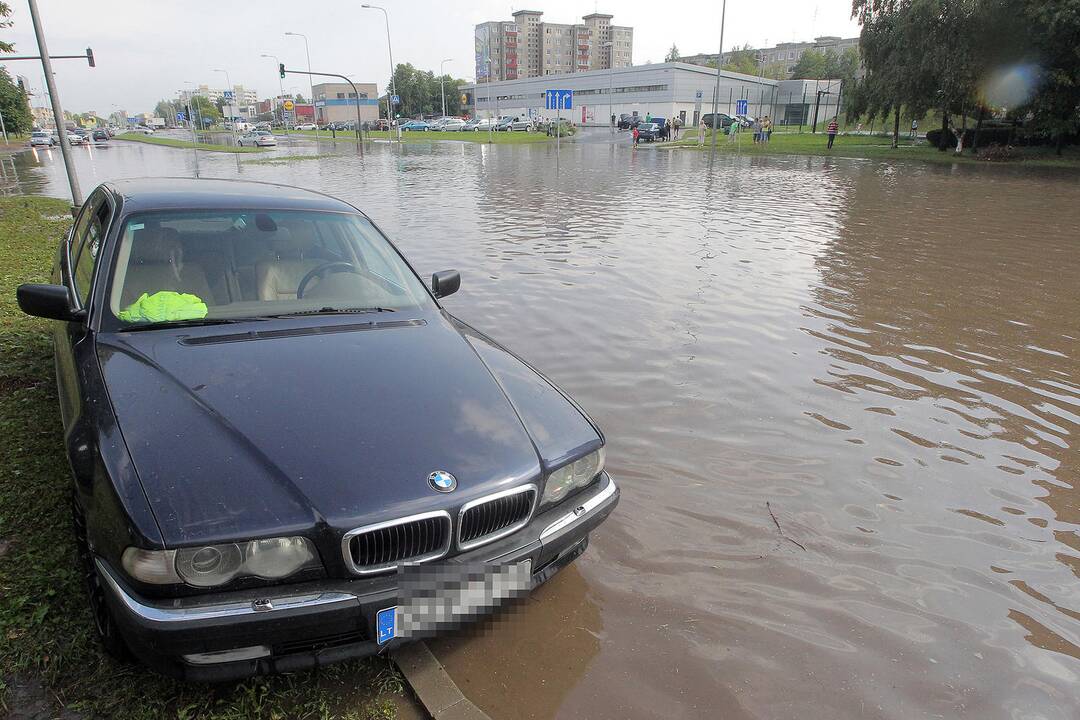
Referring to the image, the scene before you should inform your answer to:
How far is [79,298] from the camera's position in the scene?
134 inches

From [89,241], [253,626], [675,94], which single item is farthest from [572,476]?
[675,94]

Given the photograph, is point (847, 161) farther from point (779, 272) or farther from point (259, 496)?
point (259, 496)

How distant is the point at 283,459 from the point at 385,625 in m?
0.65

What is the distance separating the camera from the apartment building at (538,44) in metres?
159

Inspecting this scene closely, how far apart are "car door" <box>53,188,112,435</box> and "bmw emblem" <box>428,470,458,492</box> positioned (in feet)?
4.95

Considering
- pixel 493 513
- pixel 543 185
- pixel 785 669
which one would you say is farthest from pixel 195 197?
pixel 543 185

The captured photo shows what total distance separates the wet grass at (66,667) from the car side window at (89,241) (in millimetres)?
1063

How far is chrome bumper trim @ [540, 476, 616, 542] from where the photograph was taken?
2.50m

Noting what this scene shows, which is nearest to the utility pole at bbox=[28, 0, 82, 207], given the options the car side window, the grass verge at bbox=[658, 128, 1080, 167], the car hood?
the car side window

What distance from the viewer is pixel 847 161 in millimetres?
30875

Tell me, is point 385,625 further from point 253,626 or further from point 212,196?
point 212,196

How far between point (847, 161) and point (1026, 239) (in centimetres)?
2169

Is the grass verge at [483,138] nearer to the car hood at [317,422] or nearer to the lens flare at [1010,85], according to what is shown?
the lens flare at [1010,85]

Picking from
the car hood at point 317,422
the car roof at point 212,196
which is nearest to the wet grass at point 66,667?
the car hood at point 317,422
